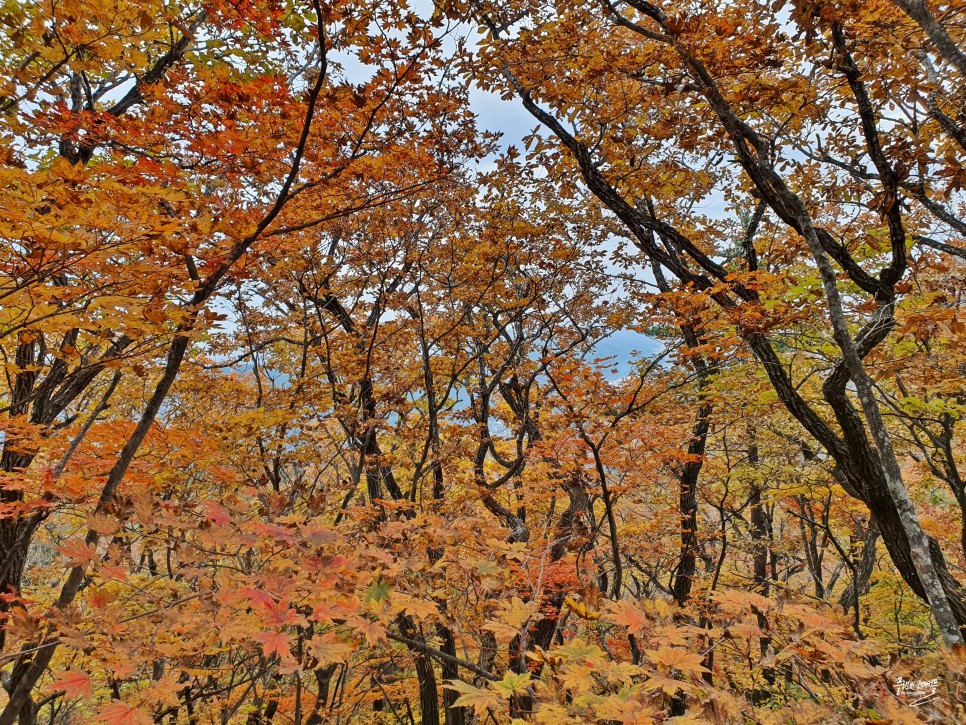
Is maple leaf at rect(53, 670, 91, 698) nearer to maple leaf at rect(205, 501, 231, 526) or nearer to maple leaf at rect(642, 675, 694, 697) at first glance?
maple leaf at rect(205, 501, 231, 526)

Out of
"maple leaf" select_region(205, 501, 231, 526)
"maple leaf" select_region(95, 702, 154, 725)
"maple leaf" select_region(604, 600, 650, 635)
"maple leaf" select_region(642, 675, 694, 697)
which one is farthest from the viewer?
"maple leaf" select_region(205, 501, 231, 526)

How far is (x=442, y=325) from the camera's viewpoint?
9.59m

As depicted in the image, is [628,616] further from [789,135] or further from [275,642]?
[789,135]

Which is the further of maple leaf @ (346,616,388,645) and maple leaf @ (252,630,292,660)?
maple leaf @ (346,616,388,645)

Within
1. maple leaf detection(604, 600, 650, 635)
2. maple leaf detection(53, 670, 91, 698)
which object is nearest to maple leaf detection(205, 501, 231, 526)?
maple leaf detection(53, 670, 91, 698)

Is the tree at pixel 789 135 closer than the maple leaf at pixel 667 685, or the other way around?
the maple leaf at pixel 667 685

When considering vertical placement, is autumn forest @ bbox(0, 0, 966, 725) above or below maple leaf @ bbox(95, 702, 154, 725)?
above


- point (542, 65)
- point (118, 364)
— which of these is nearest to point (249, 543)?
point (118, 364)

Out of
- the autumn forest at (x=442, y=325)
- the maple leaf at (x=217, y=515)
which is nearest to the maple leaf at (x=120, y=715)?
the autumn forest at (x=442, y=325)

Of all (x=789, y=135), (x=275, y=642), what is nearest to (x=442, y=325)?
(x=789, y=135)

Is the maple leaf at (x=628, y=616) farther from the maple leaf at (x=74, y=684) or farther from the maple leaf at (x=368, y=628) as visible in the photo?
the maple leaf at (x=74, y=684)

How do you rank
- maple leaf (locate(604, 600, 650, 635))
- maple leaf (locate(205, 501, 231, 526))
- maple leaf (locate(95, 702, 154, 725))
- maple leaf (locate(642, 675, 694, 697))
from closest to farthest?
maple leaf (locate(642, 675, 694, 697)) → maple leaf (locate(95, 702, 154, 725)) → maple leaf (locate(604, 600, 650, 635)) → maple leaf (locate(205, 501, 231, 526))

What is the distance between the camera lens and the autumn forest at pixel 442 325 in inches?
99.2

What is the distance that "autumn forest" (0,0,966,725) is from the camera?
8.27 ft
